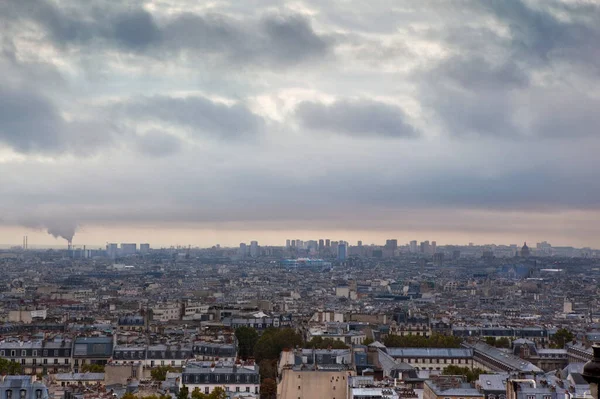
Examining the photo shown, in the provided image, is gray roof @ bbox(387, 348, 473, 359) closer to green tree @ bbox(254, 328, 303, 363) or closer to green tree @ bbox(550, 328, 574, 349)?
green tree @ bbox(254, 328, 303, 363)

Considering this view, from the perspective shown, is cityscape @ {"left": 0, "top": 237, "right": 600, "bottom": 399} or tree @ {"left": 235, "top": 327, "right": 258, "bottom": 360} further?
tree @ {"left": 235, "top": 327, "right": 258, "bottom": 360}

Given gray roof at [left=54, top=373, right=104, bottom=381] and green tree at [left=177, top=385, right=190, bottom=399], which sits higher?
green tree at [left=177, top=385, right=190, bottom=399]

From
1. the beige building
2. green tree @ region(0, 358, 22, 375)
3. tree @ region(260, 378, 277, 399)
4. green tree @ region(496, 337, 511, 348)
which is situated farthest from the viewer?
green tree @ region(496, 337, 511, 348)

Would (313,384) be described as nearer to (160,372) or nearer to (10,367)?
(160,372)

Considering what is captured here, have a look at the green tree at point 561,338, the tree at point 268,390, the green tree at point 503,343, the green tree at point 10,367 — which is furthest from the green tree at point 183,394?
the green tree at point 561,338

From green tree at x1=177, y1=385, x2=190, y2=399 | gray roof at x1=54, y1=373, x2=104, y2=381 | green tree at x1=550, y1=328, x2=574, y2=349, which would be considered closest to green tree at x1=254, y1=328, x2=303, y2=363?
gray roof at x1=54, y1=373, x2=104, y2=381

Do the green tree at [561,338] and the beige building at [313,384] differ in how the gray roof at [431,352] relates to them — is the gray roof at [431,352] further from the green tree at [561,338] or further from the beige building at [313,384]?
the beige building at [313,384]

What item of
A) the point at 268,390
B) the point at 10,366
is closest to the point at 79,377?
the point at 10,366
